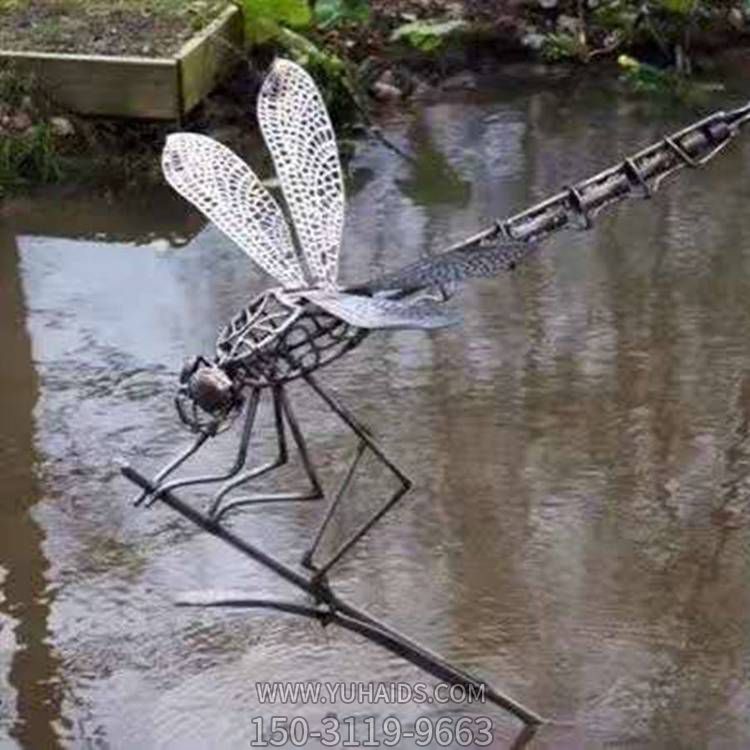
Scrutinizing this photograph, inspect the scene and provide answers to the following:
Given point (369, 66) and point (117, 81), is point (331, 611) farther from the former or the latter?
point (369, 66)

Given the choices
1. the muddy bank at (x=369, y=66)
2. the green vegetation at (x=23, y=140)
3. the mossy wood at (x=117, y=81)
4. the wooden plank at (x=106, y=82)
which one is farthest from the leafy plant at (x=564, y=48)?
the green vegetation at (x=23, y=140)

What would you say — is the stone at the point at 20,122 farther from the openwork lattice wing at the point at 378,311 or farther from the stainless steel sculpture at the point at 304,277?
the openwork lattice wing at the point at 378,311

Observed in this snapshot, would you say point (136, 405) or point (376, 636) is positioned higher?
point (376, 636)

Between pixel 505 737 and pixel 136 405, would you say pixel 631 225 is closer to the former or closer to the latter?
pixel 136 405

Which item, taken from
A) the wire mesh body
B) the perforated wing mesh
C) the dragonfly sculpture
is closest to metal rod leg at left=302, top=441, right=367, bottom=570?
the dragonfly sculpture

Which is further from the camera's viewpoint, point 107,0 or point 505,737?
point 107,0

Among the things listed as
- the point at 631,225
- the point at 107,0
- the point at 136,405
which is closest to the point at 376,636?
the point at 136,405

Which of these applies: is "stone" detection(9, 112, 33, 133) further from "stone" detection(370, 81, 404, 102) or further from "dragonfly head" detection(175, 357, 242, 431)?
"dragonfly head" detection(175, 357, 242, 431)

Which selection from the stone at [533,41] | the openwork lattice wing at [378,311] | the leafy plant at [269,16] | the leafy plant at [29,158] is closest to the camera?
the openwork lattice wing at [378,311]
